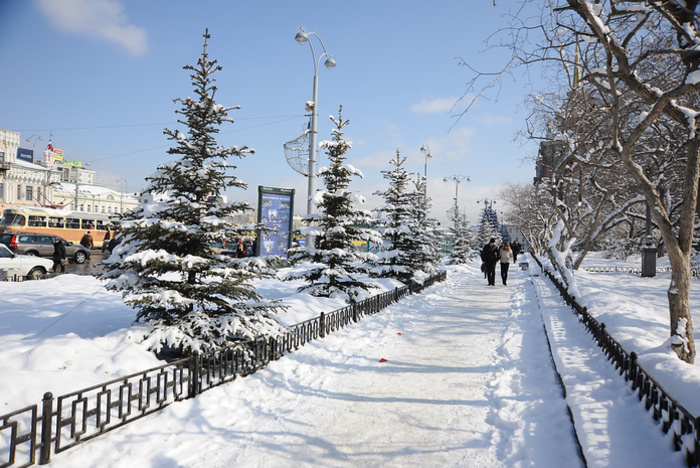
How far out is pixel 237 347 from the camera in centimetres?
606

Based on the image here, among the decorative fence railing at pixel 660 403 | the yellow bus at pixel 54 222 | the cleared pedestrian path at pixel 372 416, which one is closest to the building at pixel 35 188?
the yellow bus at pixel 54 222

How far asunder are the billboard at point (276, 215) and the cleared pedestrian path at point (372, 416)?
34.7 ft

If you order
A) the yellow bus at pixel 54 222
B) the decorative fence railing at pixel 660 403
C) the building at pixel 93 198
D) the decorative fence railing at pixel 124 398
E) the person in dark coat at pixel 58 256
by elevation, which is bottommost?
the decorative fence railing at pixel 124 398

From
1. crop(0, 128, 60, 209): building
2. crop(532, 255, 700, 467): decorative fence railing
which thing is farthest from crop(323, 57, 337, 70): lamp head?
crop(0, 128, 60, 209): building

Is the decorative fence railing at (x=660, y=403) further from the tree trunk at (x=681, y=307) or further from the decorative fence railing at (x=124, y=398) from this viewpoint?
the decorative fence railing at (x=124, y=398)

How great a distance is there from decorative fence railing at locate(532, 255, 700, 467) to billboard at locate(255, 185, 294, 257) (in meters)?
13.9

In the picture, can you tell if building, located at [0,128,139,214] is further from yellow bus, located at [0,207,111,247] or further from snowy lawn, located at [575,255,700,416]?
snowy lawn, located at [575,255,700,416]

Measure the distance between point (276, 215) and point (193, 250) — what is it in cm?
1200

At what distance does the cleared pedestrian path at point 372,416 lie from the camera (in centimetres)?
411

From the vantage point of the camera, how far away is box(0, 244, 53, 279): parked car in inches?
586

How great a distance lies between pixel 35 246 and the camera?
73.5 ft

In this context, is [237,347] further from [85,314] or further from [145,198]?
[85,314]

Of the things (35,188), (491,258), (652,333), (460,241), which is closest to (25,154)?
(35,188)

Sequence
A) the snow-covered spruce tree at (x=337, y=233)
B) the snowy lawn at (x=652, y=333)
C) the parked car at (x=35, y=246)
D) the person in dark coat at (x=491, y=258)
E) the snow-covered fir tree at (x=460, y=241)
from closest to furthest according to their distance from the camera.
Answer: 1. the snowy lawn at (x=652, y=333)
2. the snow-covered spruce tree at (x=337, y=233)
3. the person in dark coat at (x=491, y=258)
4. the parked car at (x=35, y=246)
5. the snow-covered fir tree at (x=460, y=241)
